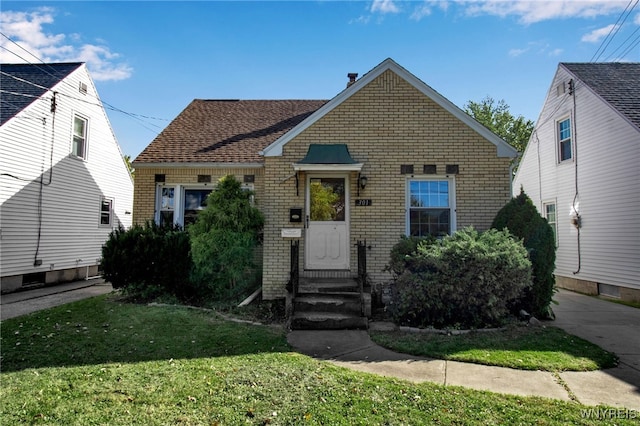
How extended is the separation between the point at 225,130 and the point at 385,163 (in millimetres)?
6160

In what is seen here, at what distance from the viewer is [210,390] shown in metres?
3.58

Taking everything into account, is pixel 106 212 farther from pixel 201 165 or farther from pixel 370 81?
pixel 370 81

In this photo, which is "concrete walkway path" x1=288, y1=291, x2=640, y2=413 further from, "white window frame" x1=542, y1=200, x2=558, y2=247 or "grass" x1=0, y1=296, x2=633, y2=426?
"white window frame" x1=542, y1=200, x2=558, y2=247

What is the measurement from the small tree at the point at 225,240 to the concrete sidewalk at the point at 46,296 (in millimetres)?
3689

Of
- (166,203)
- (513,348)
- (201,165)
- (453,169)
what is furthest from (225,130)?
(513,348)

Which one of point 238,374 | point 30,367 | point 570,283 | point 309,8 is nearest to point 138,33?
point 309,8

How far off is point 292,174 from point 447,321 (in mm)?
4431

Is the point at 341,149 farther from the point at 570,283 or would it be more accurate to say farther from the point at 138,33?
the point at 570,283

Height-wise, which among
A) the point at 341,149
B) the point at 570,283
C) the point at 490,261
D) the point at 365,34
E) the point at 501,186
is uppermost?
the point at 365,34

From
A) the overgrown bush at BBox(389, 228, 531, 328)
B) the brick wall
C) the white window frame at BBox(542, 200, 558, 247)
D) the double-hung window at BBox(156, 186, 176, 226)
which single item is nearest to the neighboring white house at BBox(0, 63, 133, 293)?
the double-hung window at BBox(156, 186, 176, 226)

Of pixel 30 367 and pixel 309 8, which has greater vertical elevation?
pixel 309 8

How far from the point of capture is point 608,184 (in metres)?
10.3

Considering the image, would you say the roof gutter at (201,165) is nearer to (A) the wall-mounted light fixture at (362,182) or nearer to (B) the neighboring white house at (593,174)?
(A) the wall-mounted light fixture at (362,182)

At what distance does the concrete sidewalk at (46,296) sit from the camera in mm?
7791
